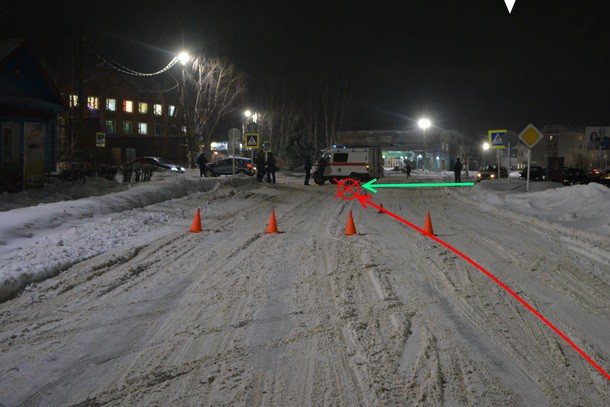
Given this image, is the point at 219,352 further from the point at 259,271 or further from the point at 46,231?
the point at 46,231

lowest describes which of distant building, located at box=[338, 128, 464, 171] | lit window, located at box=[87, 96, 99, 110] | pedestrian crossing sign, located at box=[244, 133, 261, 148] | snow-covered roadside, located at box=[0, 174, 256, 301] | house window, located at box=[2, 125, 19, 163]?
snow-covered roadside, located at box=[0, 174, 256, 301]

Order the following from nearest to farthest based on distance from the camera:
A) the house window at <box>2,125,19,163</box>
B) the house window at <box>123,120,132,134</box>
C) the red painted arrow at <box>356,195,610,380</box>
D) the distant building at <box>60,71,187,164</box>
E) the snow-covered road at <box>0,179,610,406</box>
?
the snow-covered road at <box>0,179,610,406</box> → the red painted arrow at <box>356,195,610,380</box> → the house window at <box>2,125,19,163</box> → the distant building at <box>60,71,187,164</box> → the house window at <box>123,120,132,134</box>

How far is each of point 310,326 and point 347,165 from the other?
2871cm

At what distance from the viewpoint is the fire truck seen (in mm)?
33656

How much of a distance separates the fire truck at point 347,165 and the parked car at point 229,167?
307 inches

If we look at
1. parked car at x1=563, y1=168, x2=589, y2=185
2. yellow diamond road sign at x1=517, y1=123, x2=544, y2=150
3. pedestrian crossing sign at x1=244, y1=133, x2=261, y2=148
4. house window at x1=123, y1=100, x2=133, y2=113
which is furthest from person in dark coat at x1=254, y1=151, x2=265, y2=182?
house window at x1=123, y1=100, x2=133, y2=113

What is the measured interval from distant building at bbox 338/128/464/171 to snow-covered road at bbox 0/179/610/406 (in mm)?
70343

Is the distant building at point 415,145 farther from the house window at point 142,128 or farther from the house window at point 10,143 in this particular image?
the house window at point 10,143

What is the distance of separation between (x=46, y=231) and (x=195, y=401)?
8.62 metres

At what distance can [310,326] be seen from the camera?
567cm

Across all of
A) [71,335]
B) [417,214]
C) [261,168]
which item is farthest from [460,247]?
[261,168]

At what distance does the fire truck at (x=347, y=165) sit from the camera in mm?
33656

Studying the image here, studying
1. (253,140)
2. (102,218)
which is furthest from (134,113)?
(102,218)

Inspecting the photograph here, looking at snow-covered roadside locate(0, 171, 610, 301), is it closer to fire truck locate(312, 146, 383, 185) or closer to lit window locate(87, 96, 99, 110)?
fire truck locate(312, 146, 383, 185)
